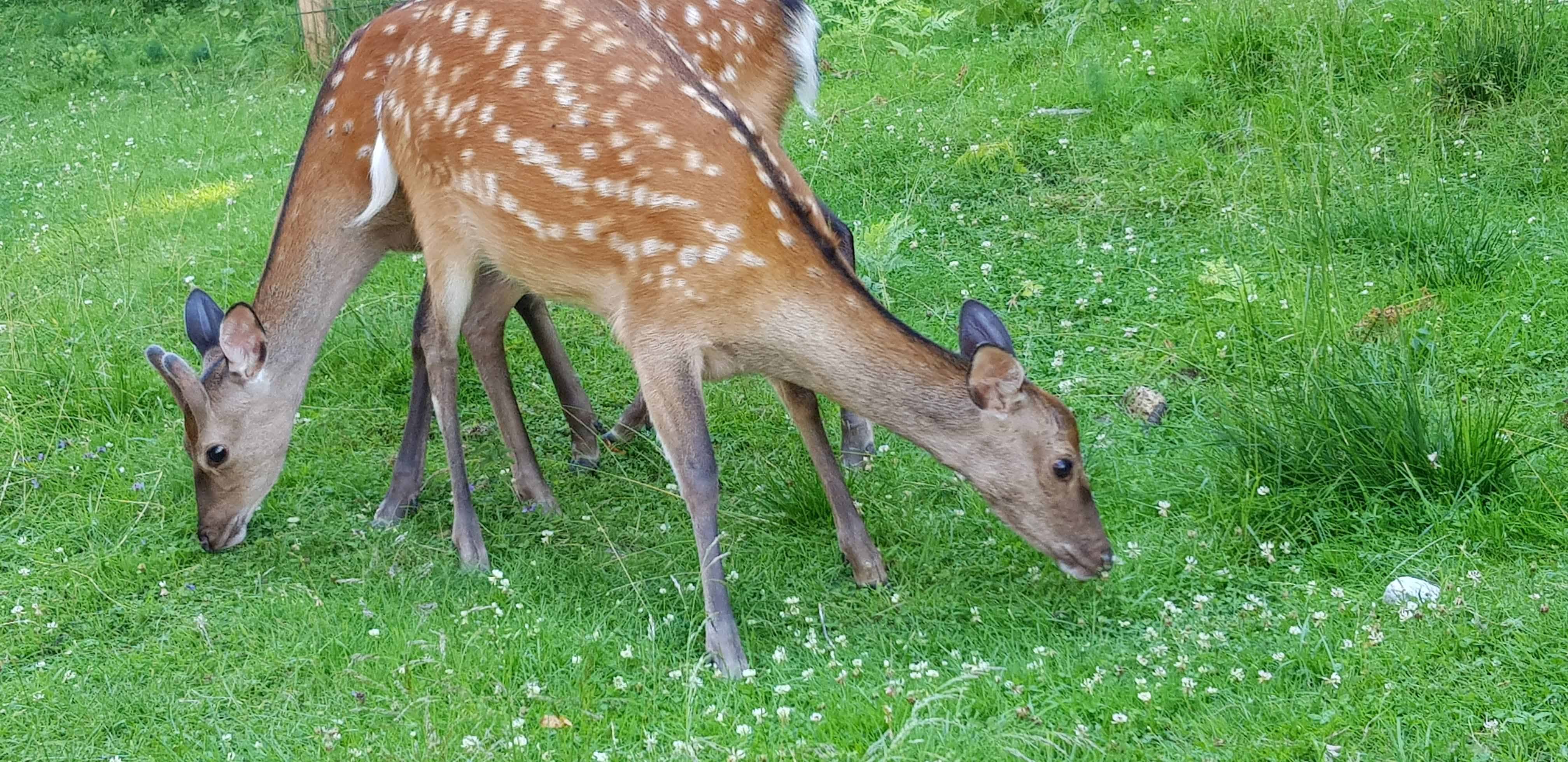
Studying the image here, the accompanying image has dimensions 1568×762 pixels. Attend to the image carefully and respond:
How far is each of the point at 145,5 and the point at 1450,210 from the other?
35.1 ft

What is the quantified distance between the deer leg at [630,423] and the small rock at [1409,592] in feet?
8.62

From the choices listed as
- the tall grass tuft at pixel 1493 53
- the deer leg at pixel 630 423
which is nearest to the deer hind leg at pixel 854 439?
the deer leg at pixel 630 423

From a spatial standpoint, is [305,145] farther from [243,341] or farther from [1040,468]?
[1040,468]

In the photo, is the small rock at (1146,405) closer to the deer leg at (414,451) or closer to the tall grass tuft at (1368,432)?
the tall grass tuft at (1368,432)

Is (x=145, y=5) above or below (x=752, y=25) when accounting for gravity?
below

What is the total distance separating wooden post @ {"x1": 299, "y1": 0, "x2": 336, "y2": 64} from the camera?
9852mm

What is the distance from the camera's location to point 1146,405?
4.93 metres

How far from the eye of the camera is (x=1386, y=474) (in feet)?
13.6

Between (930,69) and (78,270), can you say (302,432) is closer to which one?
(78,270)

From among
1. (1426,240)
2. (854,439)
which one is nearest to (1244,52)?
(1426,240)

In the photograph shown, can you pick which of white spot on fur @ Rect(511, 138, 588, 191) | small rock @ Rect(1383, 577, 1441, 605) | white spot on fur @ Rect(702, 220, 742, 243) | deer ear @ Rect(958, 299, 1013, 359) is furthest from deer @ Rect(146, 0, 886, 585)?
small rock @ Rect(1383, 577, 1441, 605)

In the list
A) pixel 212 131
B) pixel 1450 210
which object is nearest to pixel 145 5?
pixel 212 131

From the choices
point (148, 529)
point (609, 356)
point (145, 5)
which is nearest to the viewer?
point (148, 529)

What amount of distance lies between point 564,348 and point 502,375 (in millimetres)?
505
